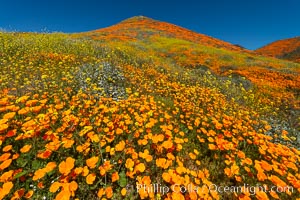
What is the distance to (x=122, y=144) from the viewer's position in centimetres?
355

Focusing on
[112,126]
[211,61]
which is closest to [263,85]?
[211,61]

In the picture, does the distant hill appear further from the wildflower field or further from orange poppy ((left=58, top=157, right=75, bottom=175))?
orange poppy ((left=58, top=157, right=75, bottom=175))

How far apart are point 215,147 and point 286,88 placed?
46.5 ft

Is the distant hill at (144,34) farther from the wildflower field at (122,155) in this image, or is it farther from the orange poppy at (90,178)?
the orange poppy at (90,178)

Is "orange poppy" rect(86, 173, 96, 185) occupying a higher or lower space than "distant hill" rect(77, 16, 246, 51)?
lower

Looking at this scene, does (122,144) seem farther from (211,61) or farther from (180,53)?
(180,53)

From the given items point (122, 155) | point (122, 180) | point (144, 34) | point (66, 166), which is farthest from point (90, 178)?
point (144, 34)

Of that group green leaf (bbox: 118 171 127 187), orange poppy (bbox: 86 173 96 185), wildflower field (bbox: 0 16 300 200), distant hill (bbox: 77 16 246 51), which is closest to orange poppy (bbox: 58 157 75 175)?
wildflower field (bbox: 0 16 300 200)

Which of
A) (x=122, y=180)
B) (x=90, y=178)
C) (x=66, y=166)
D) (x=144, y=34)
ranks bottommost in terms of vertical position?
(x=122, y=180)

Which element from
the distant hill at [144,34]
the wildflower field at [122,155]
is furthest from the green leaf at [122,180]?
the distant hill at [144,34]

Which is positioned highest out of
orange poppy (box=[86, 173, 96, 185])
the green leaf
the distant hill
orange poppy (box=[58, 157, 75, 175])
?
the distant hill

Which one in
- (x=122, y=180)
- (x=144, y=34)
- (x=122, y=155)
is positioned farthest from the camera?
(x=144, y=34)

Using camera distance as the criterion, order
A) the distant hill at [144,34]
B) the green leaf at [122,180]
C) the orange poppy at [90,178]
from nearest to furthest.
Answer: the orange poppy at [90,178] < the green leaf at [122,180] < the distant hill at [144,34]

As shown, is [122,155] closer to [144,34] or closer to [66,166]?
[66,166]
